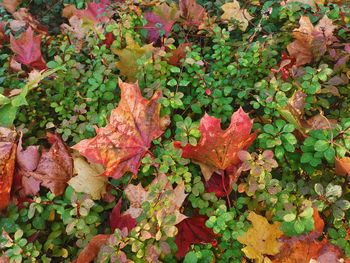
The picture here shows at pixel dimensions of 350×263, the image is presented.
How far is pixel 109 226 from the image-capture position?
1.38m

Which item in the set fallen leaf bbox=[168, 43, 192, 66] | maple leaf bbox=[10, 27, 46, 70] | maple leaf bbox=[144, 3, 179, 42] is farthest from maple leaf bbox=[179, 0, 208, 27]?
maple leaf bbox=[10, 27, 46, 70]

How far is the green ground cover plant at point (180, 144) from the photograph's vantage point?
1240 millimetres

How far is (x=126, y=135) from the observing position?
1409 millimetres

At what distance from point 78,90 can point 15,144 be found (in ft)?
1.18

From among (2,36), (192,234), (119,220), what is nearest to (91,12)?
(2,36)

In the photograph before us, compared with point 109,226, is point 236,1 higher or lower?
higher

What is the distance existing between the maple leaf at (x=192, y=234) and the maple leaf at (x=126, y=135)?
0.26 m

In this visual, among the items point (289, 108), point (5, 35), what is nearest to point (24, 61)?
point (5, 35)

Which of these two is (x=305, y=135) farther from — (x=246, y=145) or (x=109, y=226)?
(x=109, y=226)

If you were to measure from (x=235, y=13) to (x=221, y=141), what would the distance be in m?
0.85

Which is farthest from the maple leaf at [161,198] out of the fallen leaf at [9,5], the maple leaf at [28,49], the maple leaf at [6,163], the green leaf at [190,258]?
the fallen leaf at [9,5]

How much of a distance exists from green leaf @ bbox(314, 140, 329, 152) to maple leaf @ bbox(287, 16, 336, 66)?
20.8 inches

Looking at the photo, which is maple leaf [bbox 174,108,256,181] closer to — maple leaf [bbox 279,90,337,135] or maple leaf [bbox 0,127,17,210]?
maple leaf [bbox 279,90,337,135]

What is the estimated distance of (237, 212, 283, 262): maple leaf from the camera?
124 cm
